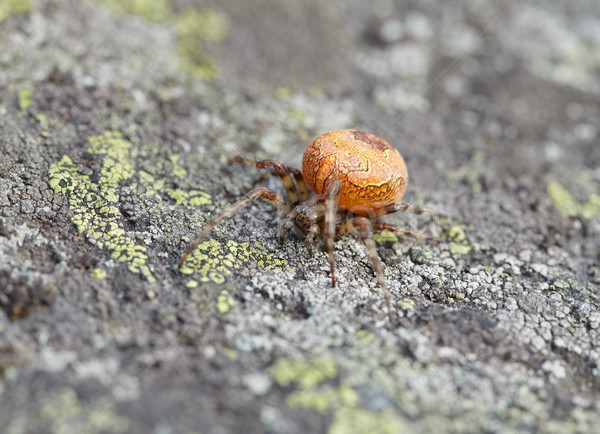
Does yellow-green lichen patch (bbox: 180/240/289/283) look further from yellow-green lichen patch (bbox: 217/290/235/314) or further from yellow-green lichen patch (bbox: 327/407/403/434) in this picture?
yellow-green lichen patch (bbox: 327/407/403/434)

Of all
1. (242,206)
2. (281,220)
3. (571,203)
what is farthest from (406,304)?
(571,203)

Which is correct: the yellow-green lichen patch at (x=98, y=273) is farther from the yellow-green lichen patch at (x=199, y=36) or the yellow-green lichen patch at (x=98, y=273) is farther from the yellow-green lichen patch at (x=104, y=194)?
the yellow-green lichen patch at (x=199, y=36)

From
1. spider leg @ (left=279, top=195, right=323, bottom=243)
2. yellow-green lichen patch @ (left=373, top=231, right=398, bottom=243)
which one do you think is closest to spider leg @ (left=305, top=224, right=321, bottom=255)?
spider leg @ (left=279, top=195, right=323, bottom=243)

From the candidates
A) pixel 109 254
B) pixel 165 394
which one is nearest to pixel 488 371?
pixel 165 394

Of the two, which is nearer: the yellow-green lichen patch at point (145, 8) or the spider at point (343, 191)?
the spider at point (343, 191)

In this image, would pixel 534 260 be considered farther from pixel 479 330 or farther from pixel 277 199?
pixel 277 199

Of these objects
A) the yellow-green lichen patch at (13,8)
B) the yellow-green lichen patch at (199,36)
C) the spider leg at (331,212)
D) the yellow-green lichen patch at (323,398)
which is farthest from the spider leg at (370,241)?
the yellow-green lichen patch at (13,8)

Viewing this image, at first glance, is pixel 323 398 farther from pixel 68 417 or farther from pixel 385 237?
pixel 385 237
